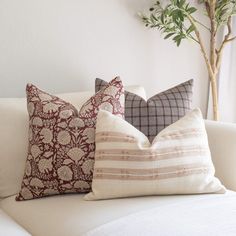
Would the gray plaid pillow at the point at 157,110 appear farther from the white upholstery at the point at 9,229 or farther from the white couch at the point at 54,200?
the white upholstery at the point at 9,229

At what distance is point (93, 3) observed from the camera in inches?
80.4

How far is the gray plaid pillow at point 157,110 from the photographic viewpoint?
1569 millimetres

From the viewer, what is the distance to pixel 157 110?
1591 millimetres

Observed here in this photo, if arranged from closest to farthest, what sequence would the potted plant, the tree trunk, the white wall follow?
the white wall
the potted plant
the tree trunk

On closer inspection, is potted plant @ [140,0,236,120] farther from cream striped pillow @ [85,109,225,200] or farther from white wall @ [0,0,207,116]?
cream striped pillow @ [85,109,225,200]

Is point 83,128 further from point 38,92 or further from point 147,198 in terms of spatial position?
point 147,198

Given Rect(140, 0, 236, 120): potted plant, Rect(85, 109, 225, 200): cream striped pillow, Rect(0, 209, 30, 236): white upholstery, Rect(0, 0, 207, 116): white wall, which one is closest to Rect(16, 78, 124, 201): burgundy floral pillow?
Rect(85, 109, 225, 200): cream striped pillow

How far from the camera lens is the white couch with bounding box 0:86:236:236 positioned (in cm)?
120

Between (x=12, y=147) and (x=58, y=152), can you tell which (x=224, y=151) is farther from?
(x=12, y=147)

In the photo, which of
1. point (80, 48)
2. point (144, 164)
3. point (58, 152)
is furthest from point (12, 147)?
point (80, 48)

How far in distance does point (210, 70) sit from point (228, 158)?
74cm

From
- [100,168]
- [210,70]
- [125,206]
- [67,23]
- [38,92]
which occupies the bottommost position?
[125,206]

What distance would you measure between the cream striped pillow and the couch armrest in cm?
21

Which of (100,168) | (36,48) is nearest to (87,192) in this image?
(100,168)
